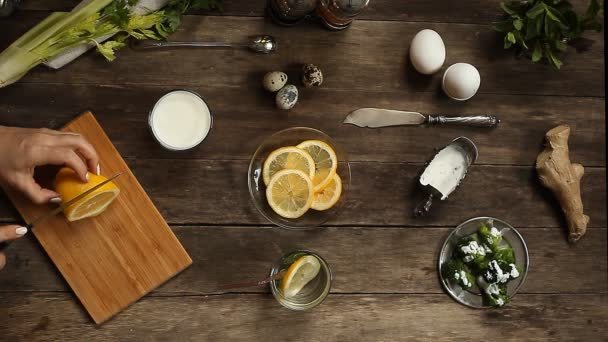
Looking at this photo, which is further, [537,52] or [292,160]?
[537,52]

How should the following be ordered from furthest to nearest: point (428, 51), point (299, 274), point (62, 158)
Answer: point (428, 51) < point (299, 274) < point (62, 158)

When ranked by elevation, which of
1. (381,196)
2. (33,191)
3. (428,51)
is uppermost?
(33,191)

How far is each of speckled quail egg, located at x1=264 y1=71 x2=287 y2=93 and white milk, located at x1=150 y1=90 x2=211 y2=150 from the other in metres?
0.17

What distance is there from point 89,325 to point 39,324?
121 mm

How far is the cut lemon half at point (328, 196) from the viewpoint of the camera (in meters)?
1.59

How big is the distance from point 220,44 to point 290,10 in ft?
0.68

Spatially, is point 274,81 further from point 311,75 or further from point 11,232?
point 11,232

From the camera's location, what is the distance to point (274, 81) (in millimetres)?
1590

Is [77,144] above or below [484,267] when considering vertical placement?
above

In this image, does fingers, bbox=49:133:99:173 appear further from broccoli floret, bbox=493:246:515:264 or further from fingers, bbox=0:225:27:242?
broccoli floret, bbox=493:246:515:264

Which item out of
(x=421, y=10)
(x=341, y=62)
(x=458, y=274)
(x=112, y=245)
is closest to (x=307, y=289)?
(x=458, y=274)

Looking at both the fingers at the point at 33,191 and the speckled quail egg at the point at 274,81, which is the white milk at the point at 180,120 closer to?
the speckled quail egg at the point at 274,81

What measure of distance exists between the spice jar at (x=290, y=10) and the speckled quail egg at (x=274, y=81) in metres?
0.15

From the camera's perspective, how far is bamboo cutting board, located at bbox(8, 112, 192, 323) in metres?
1.54
